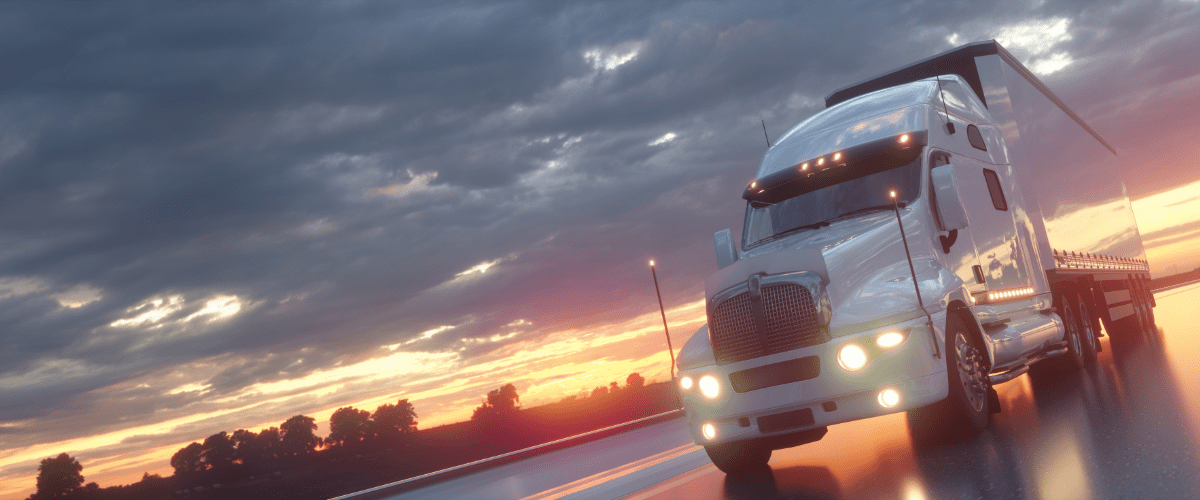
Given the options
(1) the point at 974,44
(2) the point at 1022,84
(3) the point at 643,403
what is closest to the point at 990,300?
(1) the point at 974,44

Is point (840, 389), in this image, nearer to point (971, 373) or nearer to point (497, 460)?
point (971, 373)

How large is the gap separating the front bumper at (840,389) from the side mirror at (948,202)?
1.28 metres

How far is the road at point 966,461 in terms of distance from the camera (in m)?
5.65

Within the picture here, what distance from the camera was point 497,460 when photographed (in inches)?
345

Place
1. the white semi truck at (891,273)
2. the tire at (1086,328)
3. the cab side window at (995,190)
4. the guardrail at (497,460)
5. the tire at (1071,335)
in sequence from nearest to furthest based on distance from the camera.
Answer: the white semi truck at (891,273) < the guardrail at (497,460) < the cab side window at (995,190) < the tire at (1071,335) < the tire at (1086,328)

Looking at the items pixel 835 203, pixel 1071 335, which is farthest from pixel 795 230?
pixel 1071 335

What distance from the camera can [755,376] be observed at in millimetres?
7223

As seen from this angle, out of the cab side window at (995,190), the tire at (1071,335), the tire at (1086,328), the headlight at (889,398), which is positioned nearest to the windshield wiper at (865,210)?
the headlight at (889,398)

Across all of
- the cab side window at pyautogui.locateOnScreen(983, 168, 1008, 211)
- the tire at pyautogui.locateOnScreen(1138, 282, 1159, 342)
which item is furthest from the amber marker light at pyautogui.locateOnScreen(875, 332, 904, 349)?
the tire at pyautogui.locateOnScreen(1138, 282, 1159, 342)

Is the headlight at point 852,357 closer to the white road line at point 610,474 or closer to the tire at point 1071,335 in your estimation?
the white road line at point 610,474

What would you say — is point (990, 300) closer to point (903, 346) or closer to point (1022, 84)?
point (903, 346)

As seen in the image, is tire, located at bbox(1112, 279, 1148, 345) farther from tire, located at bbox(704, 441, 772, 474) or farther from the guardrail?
tire, located at bbox(704, 441, 772, 474)

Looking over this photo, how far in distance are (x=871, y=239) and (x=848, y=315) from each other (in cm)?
100

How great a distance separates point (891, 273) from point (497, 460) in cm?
411
